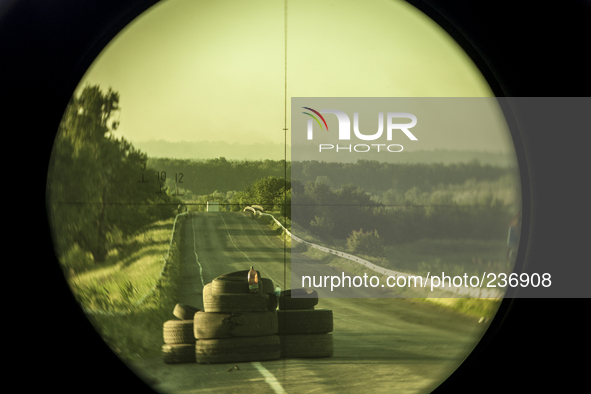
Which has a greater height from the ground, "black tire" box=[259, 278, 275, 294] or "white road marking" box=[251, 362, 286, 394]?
"black tire" box=[259, 278, 275, 294]

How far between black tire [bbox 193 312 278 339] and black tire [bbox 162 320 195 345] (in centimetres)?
3

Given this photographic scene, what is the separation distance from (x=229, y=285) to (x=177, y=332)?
368 millimetres

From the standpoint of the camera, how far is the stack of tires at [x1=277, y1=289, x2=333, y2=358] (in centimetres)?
262

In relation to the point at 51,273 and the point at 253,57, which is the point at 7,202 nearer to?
the point at 51,273

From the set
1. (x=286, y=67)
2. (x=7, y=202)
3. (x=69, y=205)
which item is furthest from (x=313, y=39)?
(x=7, y=202)

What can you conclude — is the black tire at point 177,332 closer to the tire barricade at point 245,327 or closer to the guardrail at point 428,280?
Answer: the tire barricade at point 245,327

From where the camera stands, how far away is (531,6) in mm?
2463

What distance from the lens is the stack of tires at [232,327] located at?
2.59 metres


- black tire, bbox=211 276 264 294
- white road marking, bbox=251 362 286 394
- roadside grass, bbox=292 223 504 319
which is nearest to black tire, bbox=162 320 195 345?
black tire, bbox=211 276 264 294

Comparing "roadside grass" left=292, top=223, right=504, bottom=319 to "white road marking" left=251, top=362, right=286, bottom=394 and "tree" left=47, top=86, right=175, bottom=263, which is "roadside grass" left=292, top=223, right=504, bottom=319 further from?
"tree" left=47, top=86, right=175, bottom=263

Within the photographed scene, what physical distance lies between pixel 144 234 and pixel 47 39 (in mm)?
1131

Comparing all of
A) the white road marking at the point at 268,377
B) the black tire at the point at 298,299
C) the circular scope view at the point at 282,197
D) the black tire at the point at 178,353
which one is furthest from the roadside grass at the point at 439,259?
the black tire at the point at 178,353

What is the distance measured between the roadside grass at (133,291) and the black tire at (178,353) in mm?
42

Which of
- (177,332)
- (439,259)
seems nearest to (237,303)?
(177,332)
